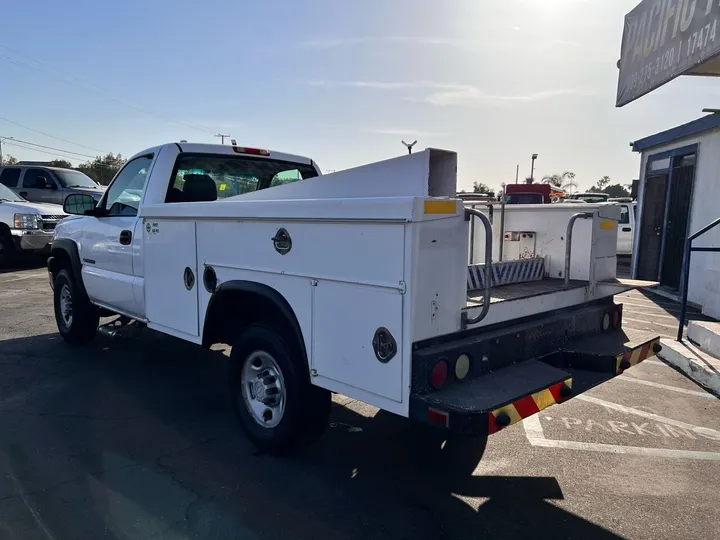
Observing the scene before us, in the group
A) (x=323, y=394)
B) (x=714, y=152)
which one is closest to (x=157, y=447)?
(x=323, y=394)

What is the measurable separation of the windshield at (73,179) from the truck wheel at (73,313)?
10.8 metres

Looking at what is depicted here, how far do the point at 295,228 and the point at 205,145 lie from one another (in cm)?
221

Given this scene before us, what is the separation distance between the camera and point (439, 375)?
277cm

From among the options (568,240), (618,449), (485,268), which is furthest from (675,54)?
(485,268)

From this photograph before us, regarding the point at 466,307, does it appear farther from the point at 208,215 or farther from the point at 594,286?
the point at 208,215

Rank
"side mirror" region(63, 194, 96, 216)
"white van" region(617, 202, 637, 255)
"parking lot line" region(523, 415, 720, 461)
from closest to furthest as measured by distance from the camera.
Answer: "parking lot line" region(523, 415, 720, 461) < "side mirror" region(63, 194, 96, 216) < "white van" region(617, 202, 637, 255)

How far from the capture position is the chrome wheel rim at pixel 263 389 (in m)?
3.61

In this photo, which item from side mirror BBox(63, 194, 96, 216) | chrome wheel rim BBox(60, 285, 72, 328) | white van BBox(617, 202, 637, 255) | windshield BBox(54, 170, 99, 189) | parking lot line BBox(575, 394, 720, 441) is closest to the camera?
parking lot line BBox(575, 394, 720, 441)

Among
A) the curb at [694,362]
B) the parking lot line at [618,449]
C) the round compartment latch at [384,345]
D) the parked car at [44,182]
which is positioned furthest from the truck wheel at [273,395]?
the parked car at [44,182]

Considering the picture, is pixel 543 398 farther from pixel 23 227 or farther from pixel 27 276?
pixel 23 227

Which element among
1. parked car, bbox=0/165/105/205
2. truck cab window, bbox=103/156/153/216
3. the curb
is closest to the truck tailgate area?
the curb

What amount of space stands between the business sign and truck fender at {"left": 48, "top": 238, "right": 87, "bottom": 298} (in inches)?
313

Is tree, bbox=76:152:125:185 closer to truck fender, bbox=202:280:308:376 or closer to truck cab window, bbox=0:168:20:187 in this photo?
truck cab window, bbox=0:168:20:187

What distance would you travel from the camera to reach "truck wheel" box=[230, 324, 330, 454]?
11.1ft
